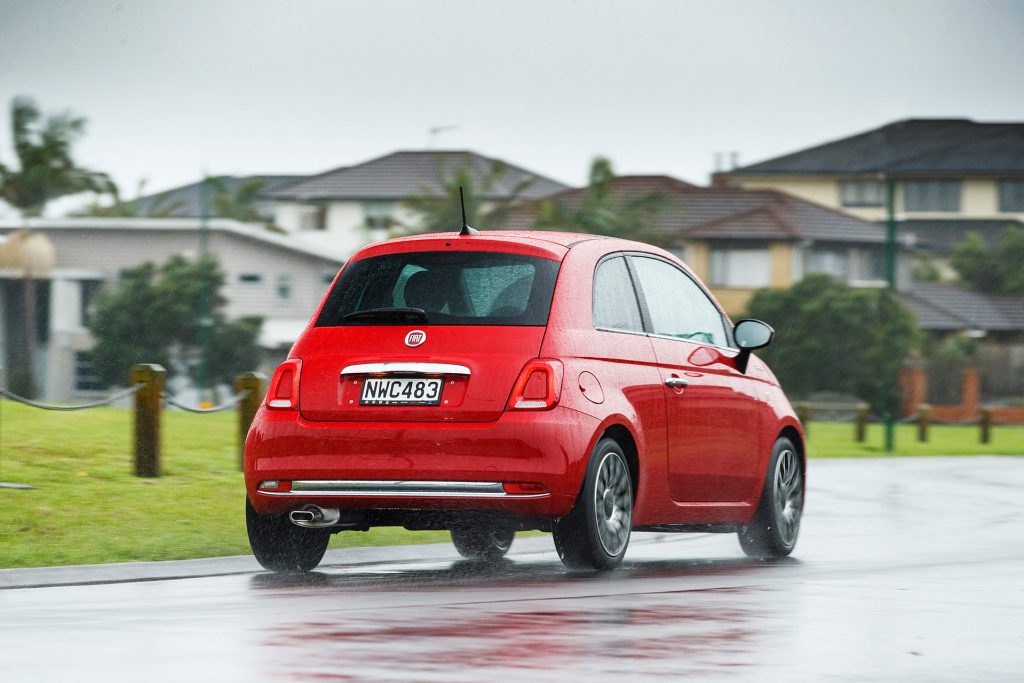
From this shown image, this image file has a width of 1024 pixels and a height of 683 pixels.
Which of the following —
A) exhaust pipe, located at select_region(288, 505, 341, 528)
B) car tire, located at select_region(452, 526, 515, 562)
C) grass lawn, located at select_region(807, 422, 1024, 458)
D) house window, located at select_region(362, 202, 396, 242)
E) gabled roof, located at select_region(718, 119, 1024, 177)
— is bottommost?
grass lawn, located at select_region(807, 422, 1024, 458)

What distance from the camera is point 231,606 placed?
8500mm

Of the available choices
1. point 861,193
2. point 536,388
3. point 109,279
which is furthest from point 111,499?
point 861,193

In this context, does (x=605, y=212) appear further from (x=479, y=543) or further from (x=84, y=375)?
(x=479, y=543)

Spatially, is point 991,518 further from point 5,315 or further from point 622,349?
point 5,315

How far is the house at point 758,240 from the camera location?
244ft

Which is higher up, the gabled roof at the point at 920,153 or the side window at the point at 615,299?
the gabled roof at the point at 920,153

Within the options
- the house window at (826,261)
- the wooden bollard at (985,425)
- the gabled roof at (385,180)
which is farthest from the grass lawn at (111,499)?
the gabled roof at (385,180)

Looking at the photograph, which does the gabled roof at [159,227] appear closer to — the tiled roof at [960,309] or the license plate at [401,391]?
the tiled roof at [960,309]

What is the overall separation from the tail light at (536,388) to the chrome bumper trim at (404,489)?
39 centimetres

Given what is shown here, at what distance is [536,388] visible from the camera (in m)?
9.25

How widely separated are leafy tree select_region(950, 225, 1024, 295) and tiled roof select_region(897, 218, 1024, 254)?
10.1 m

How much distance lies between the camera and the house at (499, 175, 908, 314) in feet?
244

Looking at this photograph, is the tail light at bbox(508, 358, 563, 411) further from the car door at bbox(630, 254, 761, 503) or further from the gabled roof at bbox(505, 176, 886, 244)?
the gabled roof at bbox(505, 176, 886, 244)

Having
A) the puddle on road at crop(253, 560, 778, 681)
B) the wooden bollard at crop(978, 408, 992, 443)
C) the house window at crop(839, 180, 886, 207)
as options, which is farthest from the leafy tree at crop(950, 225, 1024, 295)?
the puddle on road at crop(253, 560, 778, 681)
